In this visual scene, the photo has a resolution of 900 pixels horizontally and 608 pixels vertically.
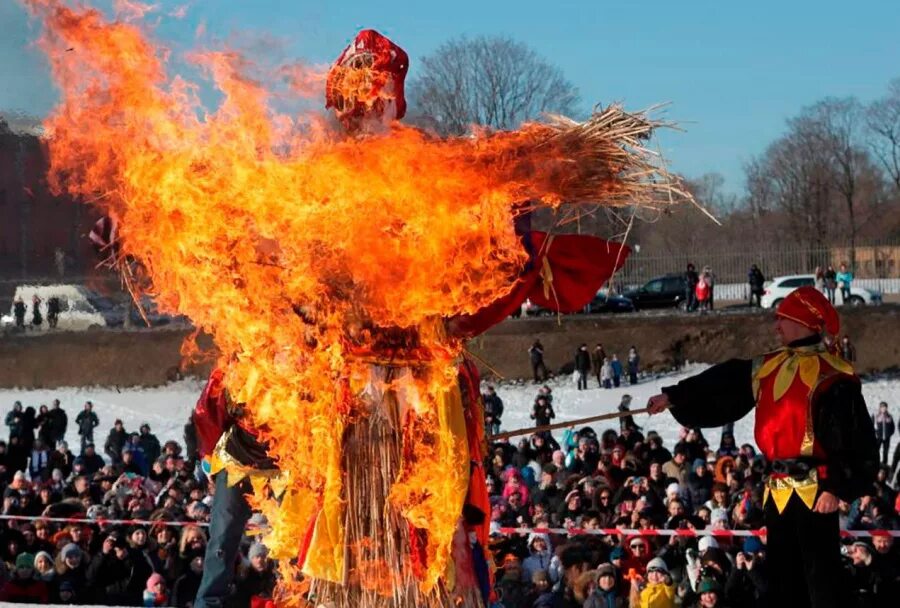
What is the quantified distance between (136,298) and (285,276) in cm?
62

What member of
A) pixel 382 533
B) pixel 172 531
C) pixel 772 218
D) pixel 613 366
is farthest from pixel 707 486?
pixel 772 218

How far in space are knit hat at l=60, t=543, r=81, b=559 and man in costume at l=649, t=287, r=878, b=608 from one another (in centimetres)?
651

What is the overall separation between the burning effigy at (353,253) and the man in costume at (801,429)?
1.29m

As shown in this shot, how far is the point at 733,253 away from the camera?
129 feet

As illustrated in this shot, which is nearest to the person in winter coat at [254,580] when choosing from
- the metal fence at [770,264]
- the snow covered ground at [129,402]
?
the snow covered ground at [129,402]

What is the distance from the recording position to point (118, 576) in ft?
34.8

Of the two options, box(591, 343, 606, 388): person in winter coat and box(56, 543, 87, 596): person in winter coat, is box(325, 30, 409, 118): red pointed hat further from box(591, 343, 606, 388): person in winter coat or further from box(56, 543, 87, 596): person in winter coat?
box(591, 343, 606, 388): person in winter coat

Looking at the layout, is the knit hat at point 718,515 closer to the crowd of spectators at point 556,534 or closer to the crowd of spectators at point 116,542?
the crowd of spectators at point 556,534

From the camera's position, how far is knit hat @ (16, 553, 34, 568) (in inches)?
426

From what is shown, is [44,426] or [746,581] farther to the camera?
[44,426]

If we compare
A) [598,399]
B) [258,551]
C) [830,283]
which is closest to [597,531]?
[258,551]

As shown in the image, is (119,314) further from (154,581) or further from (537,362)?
(154,581)

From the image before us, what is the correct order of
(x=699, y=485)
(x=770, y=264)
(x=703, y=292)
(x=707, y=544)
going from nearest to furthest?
(x=707, y=544) → (x=699, y=485) → (x=703, y=292) → (x=770, y=264)

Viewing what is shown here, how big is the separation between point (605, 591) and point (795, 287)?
25.5 metres
